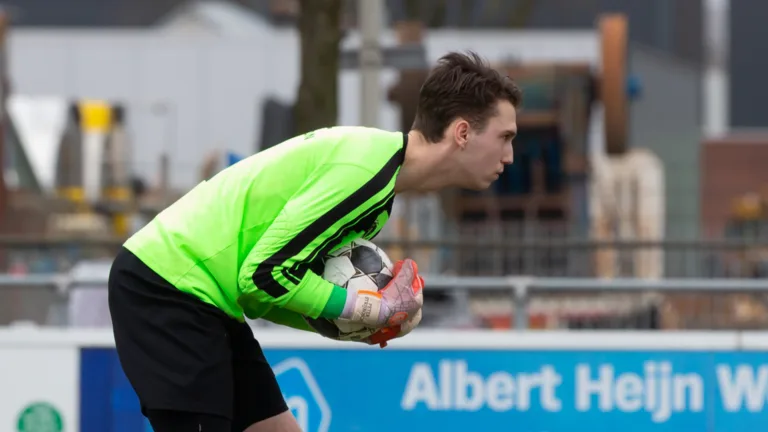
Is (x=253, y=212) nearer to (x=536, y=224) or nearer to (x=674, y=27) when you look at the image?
(x=536, y=224)

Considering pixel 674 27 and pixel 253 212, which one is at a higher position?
pixel 674 27

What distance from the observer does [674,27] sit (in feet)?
109

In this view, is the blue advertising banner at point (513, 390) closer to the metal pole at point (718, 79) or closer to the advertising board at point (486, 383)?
the advertising board at point (486, 383)

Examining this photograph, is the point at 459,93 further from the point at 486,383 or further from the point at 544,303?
the point at 544,303

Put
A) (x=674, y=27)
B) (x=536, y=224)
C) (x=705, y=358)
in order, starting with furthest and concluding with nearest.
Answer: (x=674, y=27), (x=536, y=224), (x=705, y=358)

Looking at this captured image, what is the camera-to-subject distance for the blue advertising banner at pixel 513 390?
586cm

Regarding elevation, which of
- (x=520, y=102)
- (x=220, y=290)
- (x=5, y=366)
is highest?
(x=520, y=102)

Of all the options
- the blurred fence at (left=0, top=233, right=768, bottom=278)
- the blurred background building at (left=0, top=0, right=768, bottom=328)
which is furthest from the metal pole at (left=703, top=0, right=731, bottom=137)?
the blurred fence at (left=0, top=233, right=768, bottom=278)

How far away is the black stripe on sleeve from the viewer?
3617 millimetres

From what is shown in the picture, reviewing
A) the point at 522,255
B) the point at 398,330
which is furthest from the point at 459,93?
the point at 522,255

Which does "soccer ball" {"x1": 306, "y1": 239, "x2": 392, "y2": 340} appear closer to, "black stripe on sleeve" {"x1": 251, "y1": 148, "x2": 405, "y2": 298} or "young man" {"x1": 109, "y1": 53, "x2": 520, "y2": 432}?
"young man" {"x1": 109, "y1": 53, "x2": 520, "y2": 432}

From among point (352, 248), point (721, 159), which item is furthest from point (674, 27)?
point (352, 248)

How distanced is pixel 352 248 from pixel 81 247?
21.1 feet

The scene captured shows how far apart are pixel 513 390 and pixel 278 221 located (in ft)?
8.30
